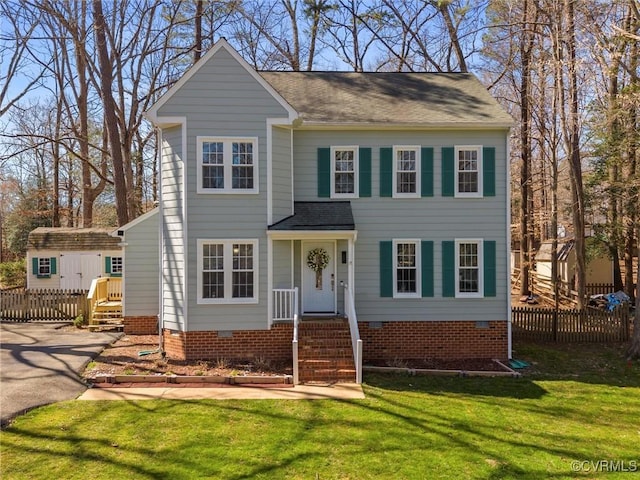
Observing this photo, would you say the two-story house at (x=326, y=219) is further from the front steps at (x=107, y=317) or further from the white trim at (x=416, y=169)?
the front steps at (x=107, y=317)

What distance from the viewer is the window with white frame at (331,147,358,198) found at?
12766mm

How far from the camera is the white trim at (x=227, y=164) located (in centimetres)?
1150

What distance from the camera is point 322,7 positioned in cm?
2259

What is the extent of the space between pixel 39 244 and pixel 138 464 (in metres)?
19.9

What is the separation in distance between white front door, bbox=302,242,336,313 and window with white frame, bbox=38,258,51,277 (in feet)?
53.2

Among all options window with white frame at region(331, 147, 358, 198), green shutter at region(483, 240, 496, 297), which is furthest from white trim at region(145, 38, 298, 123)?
green shutter at region(483, 240, 496, 297)

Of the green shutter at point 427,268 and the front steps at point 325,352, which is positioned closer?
the front steps at point 325,352

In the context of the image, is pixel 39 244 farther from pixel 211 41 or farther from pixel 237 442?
pixel 237 442

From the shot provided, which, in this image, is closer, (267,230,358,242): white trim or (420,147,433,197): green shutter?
(267,230,358,242): white trim

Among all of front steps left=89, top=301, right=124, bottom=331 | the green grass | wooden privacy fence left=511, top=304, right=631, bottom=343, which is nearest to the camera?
the green grass

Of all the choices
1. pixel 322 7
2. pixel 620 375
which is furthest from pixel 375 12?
pixel 620 375

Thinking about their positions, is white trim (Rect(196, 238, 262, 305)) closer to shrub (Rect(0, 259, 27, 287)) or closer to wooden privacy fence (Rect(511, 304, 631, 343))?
wooden privacy fence (Rect(511, 304, 631, 343))

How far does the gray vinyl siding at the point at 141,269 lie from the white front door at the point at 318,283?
494 cm

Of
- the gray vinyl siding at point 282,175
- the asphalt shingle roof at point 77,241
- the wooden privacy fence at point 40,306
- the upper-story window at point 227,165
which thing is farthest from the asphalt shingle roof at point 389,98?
the asphalt shingle roof at point 77,241
